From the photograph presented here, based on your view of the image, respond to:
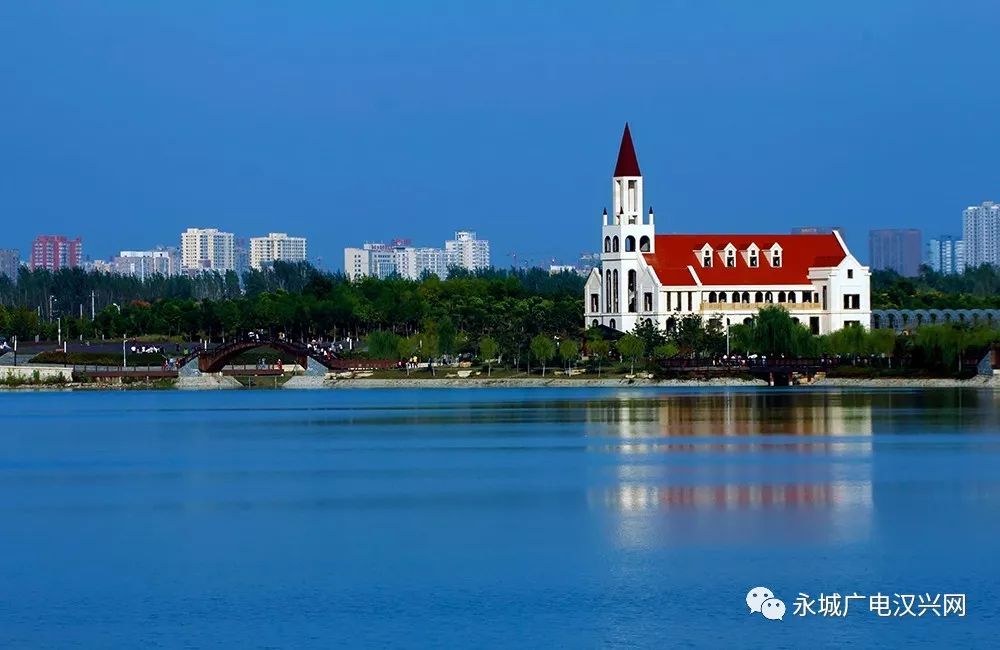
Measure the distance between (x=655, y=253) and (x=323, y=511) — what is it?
61353 millimetres

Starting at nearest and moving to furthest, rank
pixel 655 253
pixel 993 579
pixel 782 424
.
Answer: pixel 993 579
pixel 782 424
pixel 655 253

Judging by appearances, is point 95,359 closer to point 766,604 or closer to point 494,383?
point 494,383

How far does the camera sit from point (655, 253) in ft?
301

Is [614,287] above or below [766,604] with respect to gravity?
above

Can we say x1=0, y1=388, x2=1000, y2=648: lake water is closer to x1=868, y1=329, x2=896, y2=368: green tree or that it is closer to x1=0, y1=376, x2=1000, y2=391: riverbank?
x1=0, y1=376, x2=1000, y2=391: riverbank

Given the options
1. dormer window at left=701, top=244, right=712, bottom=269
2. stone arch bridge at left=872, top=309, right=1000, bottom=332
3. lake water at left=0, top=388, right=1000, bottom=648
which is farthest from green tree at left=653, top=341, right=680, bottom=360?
lake water at left=0, top=388, right=1000, bottom=648

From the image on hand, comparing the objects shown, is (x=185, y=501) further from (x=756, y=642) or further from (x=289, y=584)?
(x=756, y=642)

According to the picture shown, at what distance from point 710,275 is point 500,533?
62838mm

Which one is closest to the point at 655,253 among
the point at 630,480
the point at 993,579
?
the point at 630,480

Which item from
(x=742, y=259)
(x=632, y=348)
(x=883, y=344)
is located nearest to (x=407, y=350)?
(x=632, y=348)

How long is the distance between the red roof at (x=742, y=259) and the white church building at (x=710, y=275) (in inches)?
1.8

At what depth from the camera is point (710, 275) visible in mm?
90188

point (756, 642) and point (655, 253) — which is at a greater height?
point (655, 253)

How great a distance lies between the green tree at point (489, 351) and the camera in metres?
85.3
